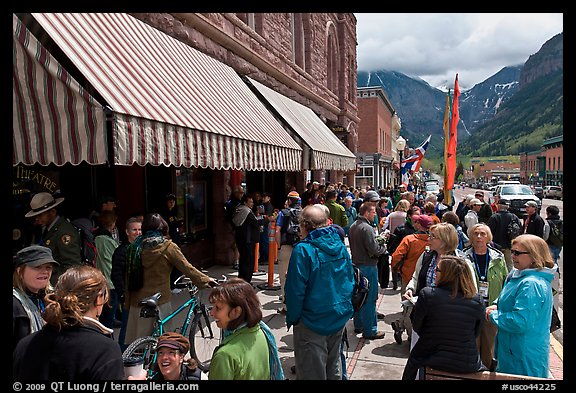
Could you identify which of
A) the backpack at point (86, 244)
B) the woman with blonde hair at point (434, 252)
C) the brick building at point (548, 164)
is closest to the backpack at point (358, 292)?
the woman with blonde hair at point (434, 252)

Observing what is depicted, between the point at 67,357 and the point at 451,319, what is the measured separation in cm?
259

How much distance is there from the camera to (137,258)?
164 inches

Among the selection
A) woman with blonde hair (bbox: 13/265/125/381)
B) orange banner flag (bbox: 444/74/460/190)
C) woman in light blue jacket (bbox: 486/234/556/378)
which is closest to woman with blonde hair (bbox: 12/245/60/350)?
woman with blonde hair (bbox: 13/265/125/381)

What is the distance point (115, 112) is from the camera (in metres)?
3.77

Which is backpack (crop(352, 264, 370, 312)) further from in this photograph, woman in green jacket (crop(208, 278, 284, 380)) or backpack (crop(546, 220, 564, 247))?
backpack (crop(546, 220, 564, 247))

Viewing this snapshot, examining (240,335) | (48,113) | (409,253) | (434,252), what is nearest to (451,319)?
(434,252)

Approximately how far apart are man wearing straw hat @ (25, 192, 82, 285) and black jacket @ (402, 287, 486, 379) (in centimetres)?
386

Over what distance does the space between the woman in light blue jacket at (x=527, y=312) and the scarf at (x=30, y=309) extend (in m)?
3.53

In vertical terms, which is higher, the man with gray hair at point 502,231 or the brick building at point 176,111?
the brick building at point 176,111

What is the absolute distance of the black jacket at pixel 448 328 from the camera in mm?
3092

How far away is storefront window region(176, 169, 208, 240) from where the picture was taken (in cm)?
873

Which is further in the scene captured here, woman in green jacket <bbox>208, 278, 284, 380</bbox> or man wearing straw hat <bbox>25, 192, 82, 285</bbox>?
man wearing straw hat <bbox>25, 192, 82, 285</bbox>

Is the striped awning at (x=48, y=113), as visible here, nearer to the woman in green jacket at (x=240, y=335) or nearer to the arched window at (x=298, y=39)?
the woman in green jacket at (x=240, y=335)
